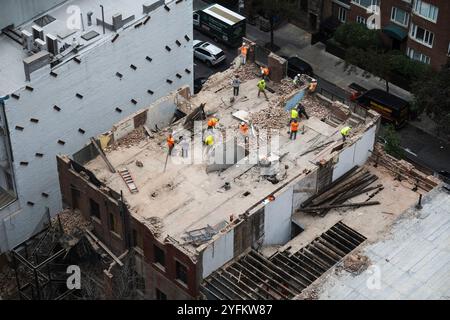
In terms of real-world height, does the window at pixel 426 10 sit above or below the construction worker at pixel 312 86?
below

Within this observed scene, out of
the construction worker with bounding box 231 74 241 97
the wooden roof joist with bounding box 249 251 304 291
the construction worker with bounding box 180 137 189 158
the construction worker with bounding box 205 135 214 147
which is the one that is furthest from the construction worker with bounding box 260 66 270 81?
the wooden roof joist with bounding box 249 251 304 291

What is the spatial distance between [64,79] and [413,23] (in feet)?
169

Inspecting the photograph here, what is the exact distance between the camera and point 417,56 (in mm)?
118000

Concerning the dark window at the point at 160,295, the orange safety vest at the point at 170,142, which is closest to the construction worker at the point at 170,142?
the orange safety vest at the point at 170,142

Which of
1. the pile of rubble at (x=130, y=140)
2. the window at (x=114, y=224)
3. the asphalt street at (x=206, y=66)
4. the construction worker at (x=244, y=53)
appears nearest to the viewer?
the window at (x=114, y=224)

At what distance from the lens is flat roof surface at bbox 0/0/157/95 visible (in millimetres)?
81062

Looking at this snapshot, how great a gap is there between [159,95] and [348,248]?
3051 cm

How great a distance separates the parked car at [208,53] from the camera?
121469mm

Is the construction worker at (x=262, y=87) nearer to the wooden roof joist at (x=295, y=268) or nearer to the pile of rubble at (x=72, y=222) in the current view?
the wooden roof joist at (x=295, y=268)

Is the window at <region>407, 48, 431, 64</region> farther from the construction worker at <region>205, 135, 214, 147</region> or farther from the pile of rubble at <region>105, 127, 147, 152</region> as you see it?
the pile of rubble at <region>105, 127, 147, 152</region>

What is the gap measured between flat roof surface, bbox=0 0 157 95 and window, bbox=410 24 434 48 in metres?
40.5

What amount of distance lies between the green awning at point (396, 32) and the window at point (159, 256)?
196 feet

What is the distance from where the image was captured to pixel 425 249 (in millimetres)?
70438

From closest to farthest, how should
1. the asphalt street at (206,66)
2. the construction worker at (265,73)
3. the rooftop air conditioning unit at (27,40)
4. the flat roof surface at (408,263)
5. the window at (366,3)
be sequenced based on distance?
the flat roof surface at (408,263), the rooftop air conditioning unit at (27,40), the construction worker at (265,73), the window at (366,3), the asphalt street at (206,66)
